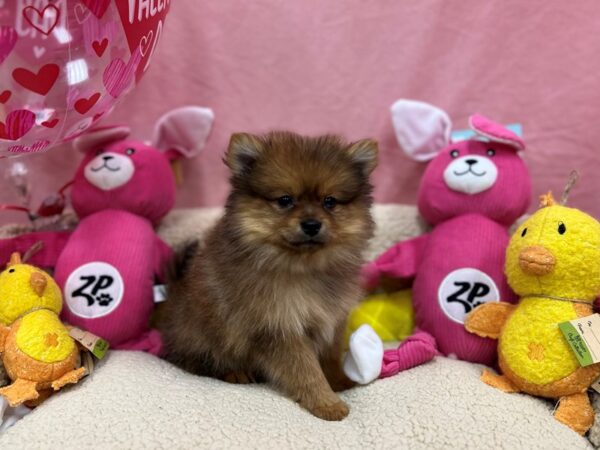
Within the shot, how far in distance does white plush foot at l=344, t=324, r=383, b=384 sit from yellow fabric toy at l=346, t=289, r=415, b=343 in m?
0.32

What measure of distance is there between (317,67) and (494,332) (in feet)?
4.46

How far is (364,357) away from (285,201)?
56cm

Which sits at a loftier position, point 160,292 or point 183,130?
point 183,130

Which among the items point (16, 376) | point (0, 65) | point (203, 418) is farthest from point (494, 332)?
point (0, 65)

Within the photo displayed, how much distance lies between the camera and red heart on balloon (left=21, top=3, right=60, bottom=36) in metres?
1.36

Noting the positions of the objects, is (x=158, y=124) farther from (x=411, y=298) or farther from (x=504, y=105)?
(x=504, y=105)

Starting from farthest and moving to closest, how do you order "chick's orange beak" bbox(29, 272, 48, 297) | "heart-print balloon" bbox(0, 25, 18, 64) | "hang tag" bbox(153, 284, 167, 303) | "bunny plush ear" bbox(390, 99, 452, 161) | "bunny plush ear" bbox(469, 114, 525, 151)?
"bunny plush ear" bbox(390, 99, 452, 161), "hang tag" bbox(153, 284, 167, 303), "bunny plush ear" bbox(469, 114, 525, 151), "chick's orange beak" bbox(29, 272, 48, 297), "heart-print balloon" bbox(0, 25, 18, 64)

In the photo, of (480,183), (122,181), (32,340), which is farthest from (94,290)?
(480,183)

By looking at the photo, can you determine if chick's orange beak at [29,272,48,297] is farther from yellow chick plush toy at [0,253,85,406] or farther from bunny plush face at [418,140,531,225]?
bunny plush face at [418,140,531,225]

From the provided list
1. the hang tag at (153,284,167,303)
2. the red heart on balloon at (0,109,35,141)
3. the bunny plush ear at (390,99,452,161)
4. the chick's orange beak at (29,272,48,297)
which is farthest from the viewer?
the bunny plush ear at (390,99,452,161)

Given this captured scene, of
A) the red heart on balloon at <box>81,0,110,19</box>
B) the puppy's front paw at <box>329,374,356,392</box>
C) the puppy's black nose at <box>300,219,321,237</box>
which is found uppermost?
the red heart on balloon at <box>81,0,110,19</box>

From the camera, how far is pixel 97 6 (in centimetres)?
147

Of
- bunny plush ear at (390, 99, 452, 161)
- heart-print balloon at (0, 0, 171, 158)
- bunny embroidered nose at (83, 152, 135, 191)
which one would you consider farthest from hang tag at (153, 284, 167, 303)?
bunny plush ear at (390, 99, 452, 161)

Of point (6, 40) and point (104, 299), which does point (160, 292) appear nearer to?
point (104, 299)
